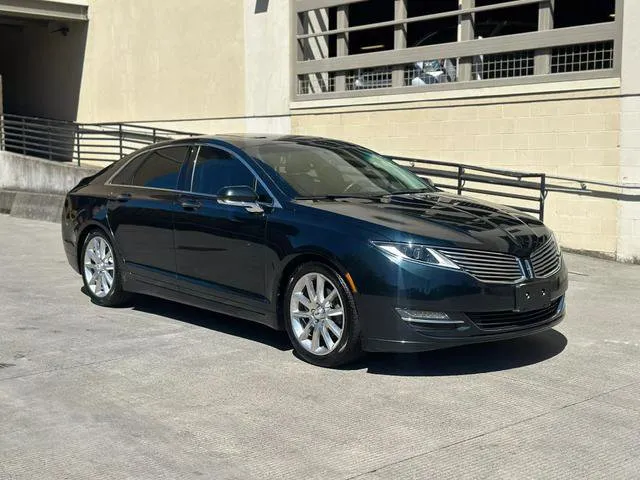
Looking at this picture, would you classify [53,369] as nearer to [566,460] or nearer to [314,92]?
[566,460]

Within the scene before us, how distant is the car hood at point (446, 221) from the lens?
543 cm

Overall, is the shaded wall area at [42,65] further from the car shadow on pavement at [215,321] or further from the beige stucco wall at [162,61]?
the car shadow on pavement at [215,321]

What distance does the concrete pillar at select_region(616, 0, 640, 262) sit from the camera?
10586 mm

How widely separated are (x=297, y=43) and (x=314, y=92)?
3.27 ft

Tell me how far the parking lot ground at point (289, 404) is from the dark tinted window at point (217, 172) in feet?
3.93

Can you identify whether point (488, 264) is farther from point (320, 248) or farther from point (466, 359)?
point (320, 248)

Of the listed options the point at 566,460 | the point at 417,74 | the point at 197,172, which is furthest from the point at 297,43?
the point at 566,460

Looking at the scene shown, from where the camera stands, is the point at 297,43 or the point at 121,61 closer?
the point at 297,43

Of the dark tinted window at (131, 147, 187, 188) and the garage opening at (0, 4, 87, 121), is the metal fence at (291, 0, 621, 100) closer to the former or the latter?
the dark tinted window at (131, 147, 187, 188)

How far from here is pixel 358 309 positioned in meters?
5.45

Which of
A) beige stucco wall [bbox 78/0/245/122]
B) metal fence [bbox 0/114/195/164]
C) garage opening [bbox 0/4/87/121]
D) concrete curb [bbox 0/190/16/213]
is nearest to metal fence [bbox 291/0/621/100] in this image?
beige stucco wall [bbox 78/0/245/122]

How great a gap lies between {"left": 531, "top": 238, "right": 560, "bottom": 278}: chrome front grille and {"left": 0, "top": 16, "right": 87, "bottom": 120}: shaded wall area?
17.7m

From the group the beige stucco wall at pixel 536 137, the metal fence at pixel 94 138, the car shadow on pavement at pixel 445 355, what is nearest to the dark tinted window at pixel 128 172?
the car shadow on pavement at pixel 445 355

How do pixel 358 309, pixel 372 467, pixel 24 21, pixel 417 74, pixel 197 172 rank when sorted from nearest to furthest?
pixel 372 467
pixel 358 309
pixel 197 172
pixel 417 74
pixel 24 21
